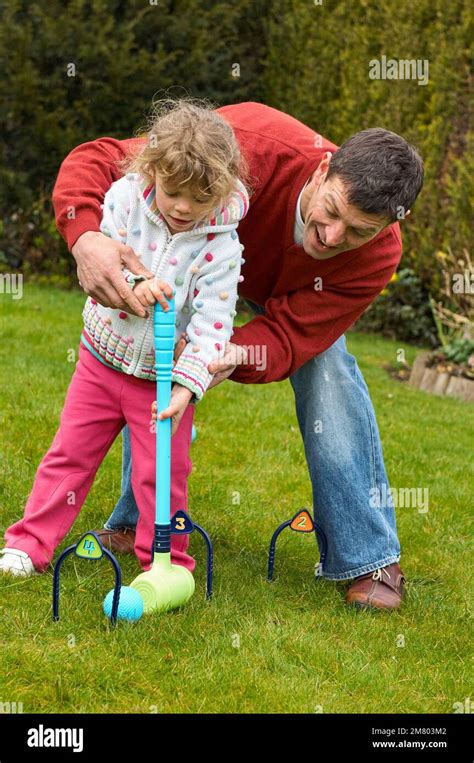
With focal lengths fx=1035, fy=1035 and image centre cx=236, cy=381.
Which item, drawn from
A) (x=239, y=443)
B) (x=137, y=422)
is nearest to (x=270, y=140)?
(x=137, y=422)

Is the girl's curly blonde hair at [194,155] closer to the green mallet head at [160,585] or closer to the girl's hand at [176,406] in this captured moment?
the girl's hand at [176,406]

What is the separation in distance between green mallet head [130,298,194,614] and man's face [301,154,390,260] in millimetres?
452

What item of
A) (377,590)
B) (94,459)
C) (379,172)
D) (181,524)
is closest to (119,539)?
(94,459)

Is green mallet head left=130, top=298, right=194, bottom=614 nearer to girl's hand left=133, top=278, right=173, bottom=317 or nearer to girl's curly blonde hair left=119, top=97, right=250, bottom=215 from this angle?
girl's hand left=133, top=278, right=173, bottom=317

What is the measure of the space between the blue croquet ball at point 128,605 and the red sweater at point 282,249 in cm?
70

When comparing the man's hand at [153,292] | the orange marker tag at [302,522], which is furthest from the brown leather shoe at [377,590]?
the man's hand at [153,292]

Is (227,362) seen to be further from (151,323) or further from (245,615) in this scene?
(245,615)

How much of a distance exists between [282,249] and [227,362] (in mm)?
441

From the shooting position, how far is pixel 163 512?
2789mm

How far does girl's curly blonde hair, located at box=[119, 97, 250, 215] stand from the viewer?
2.60m

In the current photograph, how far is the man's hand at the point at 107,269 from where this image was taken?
269cm

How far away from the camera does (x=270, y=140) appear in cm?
304

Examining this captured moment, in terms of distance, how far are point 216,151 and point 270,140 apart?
0.44 m

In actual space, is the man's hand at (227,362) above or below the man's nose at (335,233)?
below
